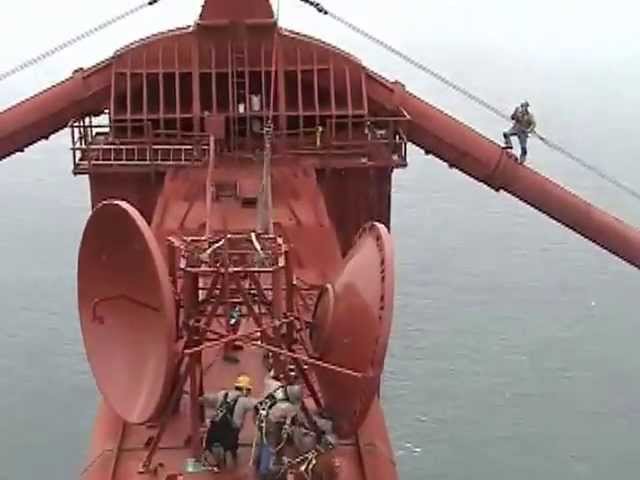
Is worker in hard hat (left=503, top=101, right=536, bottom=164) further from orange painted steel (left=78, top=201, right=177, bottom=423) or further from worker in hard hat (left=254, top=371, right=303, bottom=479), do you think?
worker in hard hat (left=254, top=371, right=303, bottom=479)

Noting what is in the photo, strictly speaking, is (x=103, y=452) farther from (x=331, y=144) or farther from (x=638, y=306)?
(x=638, y=306)

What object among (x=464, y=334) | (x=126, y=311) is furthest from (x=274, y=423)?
(x=464, y=334)

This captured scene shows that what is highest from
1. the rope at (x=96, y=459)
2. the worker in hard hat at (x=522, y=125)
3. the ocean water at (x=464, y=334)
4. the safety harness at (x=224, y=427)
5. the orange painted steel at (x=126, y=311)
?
the worker in hard hat at (x=522, y=125)

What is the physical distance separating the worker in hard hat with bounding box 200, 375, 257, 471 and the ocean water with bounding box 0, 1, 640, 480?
23.2 m

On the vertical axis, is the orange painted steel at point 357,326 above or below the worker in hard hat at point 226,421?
above

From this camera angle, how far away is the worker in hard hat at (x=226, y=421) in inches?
430

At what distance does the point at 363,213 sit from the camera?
68.1ft

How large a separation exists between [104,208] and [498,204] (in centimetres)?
5106

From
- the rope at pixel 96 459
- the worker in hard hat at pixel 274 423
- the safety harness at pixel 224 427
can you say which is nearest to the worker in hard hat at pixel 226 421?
the safety harness at pixel 224 427

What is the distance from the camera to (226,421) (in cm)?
1095

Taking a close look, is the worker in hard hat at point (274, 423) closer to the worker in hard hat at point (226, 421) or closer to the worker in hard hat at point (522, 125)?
the worker in hard hat at point (226, 421)

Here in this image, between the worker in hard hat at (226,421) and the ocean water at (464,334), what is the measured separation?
23213 millimetres

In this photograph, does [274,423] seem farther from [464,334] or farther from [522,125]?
[464,334]

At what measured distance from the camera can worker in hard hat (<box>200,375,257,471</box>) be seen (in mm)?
10931
